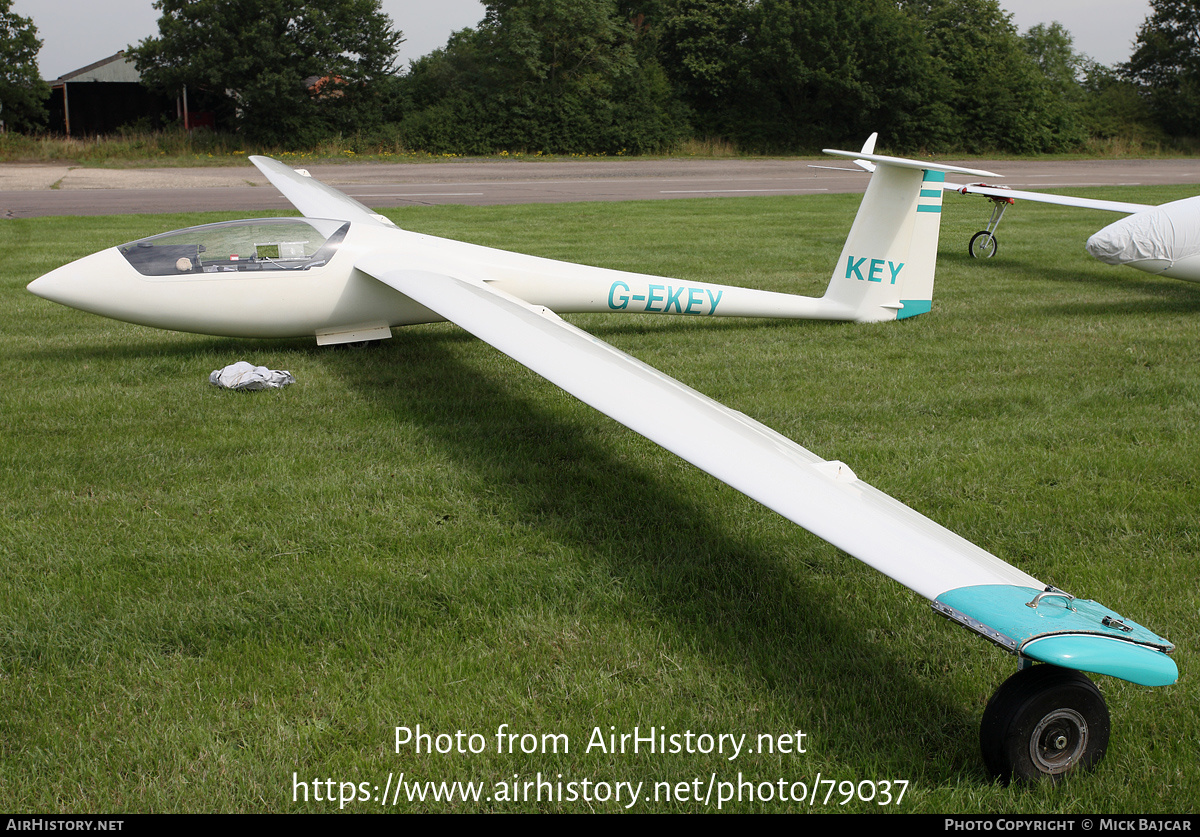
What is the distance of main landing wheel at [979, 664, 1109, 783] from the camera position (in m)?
2.73

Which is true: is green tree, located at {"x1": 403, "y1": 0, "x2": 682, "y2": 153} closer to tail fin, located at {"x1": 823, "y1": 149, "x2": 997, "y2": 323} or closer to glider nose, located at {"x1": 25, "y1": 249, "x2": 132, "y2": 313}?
tail fin, located at {"x1": 823, "y1": 149, "x2": 997, "y2": 323}

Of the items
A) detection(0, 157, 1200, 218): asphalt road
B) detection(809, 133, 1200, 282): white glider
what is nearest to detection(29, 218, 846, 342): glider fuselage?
detection(809, 133, 1200, 282): white glider

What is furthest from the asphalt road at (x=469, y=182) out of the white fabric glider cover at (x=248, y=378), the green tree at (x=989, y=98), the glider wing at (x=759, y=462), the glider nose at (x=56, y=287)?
the glider wing at (x=759, y=462)

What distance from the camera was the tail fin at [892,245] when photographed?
8.62m

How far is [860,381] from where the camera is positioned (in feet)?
24.1

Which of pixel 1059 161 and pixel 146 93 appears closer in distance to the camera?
pixel 1059 161

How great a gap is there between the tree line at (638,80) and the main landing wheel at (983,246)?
28936 millimetres

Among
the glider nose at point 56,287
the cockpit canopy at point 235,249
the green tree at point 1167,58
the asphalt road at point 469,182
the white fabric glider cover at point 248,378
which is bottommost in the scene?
the white fabric glider cover at point 248,378

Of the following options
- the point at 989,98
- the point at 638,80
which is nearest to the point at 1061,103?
the point at 989,98

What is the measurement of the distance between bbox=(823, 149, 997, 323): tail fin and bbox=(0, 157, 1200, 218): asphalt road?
556 inches

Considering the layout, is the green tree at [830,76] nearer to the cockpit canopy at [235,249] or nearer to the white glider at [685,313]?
the white glider at [685,313]

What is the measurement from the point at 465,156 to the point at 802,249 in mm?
26781
